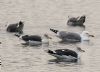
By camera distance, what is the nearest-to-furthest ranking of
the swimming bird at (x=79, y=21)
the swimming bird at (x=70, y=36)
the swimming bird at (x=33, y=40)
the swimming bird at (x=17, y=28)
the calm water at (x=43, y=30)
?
the calm water at (x=43, y=30) < the swimming bird at (x=33, y=40) < the swimming bird at (x=70, y=36) < the swimming bird at (x=17, y=28) < the swimming bird at (x=79, y=21)

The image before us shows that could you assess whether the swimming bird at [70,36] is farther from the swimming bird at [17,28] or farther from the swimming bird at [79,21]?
the swimming bird at [79,21]

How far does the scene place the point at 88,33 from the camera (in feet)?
113

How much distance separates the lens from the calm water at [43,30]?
2688 centimetres

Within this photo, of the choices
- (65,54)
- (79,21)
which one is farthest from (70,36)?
(79,21)

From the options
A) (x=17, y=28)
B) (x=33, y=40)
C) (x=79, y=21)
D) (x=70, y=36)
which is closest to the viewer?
(x=33, y=40)

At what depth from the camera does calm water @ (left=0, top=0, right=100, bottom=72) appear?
26.9m

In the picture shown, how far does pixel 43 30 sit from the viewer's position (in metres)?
35.1

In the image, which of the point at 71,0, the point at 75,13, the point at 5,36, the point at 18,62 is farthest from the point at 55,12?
the point at 18,62

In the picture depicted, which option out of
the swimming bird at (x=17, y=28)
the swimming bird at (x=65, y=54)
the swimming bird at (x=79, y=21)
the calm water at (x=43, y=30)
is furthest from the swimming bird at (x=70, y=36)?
the swimming bird at (x=79, y=21)

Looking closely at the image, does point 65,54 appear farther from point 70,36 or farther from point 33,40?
point 70,36

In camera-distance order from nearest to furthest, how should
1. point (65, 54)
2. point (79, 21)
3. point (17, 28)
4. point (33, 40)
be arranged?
point (65, 54) < point (33, 40) < point (17, 28) < point (79, 21)

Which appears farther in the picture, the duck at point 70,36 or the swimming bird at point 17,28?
the swimming bird at point 17,28

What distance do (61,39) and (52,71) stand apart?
7198mm

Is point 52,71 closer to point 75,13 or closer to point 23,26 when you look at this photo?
point 23,26
